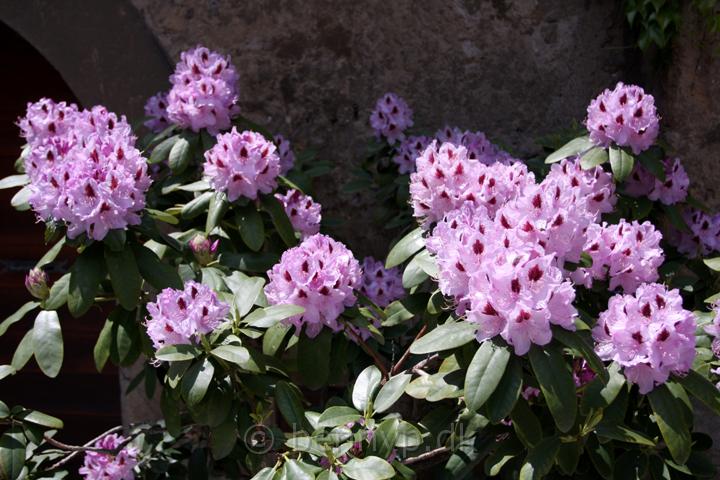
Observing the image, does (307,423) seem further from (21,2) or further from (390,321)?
(21,2)

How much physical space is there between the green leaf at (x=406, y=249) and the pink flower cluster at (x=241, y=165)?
1.45 ft

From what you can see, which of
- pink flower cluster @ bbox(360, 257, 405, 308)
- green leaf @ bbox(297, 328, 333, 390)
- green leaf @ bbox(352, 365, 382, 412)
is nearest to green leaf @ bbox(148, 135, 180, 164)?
pink flower cluster @ bbox(360, 257, 405, 308)

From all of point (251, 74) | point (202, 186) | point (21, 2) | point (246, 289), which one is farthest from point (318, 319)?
point (21, 2)

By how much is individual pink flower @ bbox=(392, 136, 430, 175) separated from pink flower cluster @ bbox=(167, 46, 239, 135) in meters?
0.55

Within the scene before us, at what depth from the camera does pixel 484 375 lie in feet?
5.43

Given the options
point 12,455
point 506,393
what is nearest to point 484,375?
point 506,393

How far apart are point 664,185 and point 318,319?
116cm

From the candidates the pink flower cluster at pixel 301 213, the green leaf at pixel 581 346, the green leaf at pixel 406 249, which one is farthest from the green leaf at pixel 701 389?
the pink flower cluster at pixel 301 213

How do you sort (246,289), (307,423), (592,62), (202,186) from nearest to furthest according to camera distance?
(307,423)
(246,289)
(202,186)
(592,62)

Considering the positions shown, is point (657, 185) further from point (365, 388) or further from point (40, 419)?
point (40, 419)

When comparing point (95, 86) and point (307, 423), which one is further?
point (95, 86)

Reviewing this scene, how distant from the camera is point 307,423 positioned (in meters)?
2.03

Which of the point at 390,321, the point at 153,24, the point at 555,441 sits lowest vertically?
the point at 555,441

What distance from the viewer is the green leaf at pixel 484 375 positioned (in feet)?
5.41
